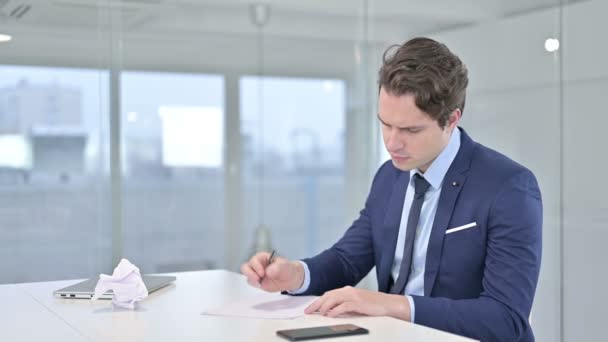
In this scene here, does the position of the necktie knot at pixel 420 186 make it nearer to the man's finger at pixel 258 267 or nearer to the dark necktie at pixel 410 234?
the dark necktie at pixel 410 234

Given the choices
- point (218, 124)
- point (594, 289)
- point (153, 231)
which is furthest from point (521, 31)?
point (153, 231)

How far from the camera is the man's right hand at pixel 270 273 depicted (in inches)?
94.0

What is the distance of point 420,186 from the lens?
2.49 metres

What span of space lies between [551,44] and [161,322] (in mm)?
2902

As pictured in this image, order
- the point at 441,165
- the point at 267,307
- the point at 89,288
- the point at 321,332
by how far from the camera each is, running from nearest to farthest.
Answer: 1. the point at 321,332
2. the point at 267,307
3. the point at 441,165
4. the point at 89,288

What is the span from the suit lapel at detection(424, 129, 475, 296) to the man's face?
0.08 m

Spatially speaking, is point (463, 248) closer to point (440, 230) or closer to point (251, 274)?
point (440, 230)

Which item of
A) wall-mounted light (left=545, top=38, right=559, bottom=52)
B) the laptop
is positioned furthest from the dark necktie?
wall-mounted light (left=545, top=38, right=559, bottom=52)

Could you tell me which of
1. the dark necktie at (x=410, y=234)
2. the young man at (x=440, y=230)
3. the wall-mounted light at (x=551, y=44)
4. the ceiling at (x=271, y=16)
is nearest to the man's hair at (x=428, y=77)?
the young man at (x=440, y=230)

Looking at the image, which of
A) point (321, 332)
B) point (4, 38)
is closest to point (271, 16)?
point (4, 38)

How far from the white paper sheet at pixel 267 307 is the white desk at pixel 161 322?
4 cm

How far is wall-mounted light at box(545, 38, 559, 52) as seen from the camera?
426cm

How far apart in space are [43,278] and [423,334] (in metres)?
2.99

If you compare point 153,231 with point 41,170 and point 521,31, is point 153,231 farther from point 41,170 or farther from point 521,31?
point 521,31
